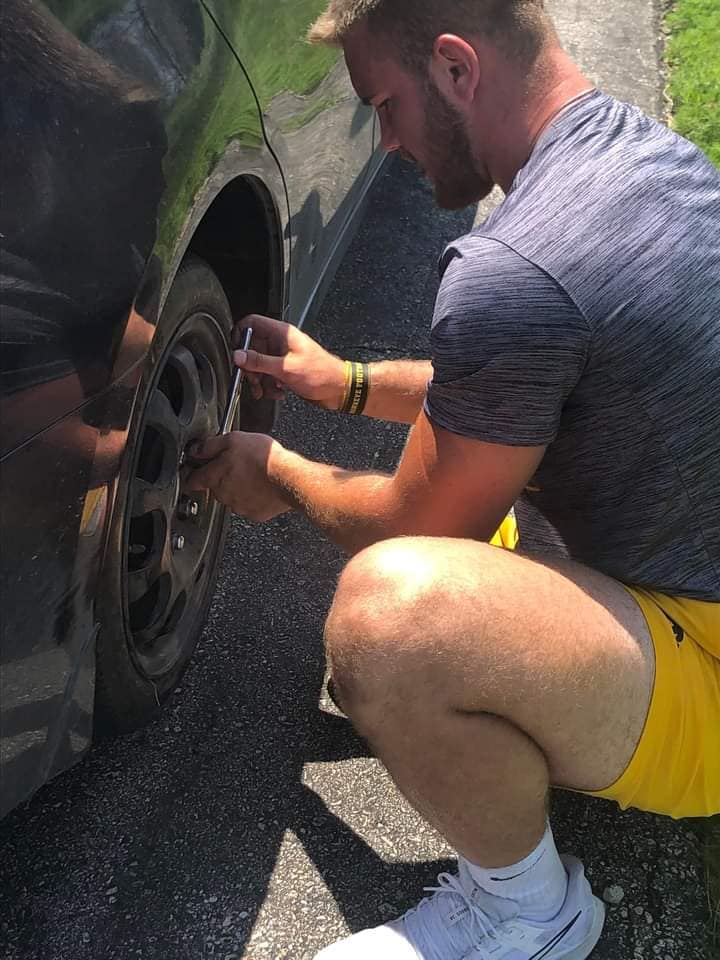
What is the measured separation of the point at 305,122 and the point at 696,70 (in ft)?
13.4

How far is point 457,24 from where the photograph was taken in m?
1.66

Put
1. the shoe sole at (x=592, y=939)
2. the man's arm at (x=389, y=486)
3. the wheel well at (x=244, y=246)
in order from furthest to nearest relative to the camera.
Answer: the wheel well at (x=244, y=246) < the shoe sole at (x=592, y=939) < the man's arm at (x=389, y=486)

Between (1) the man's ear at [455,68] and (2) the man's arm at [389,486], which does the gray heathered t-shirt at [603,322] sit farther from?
(1) the man's ear at [455,68]

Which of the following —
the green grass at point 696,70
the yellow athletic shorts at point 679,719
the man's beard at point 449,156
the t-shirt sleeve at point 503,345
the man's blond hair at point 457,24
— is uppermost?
the green grass at point 696,70

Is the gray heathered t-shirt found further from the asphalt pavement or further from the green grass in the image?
the green grass

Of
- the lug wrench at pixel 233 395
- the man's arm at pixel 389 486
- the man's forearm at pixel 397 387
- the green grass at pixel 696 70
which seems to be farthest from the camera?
the green grass at pixel 696 70

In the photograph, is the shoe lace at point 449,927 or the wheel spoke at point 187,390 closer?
the shoe lace at point 449,927

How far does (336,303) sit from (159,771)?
6.51ft

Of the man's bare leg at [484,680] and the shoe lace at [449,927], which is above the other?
the man's bare leg at [484,680]

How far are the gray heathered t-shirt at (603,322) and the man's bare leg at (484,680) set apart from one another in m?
0.21

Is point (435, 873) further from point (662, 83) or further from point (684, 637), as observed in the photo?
point (662, 83)

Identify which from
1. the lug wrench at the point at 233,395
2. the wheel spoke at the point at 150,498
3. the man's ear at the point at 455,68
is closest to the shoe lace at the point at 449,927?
the wheel spoke at the point at 150,498

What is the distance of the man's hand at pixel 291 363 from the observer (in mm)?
2080

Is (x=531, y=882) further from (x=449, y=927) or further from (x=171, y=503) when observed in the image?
(x=171, y=503)
